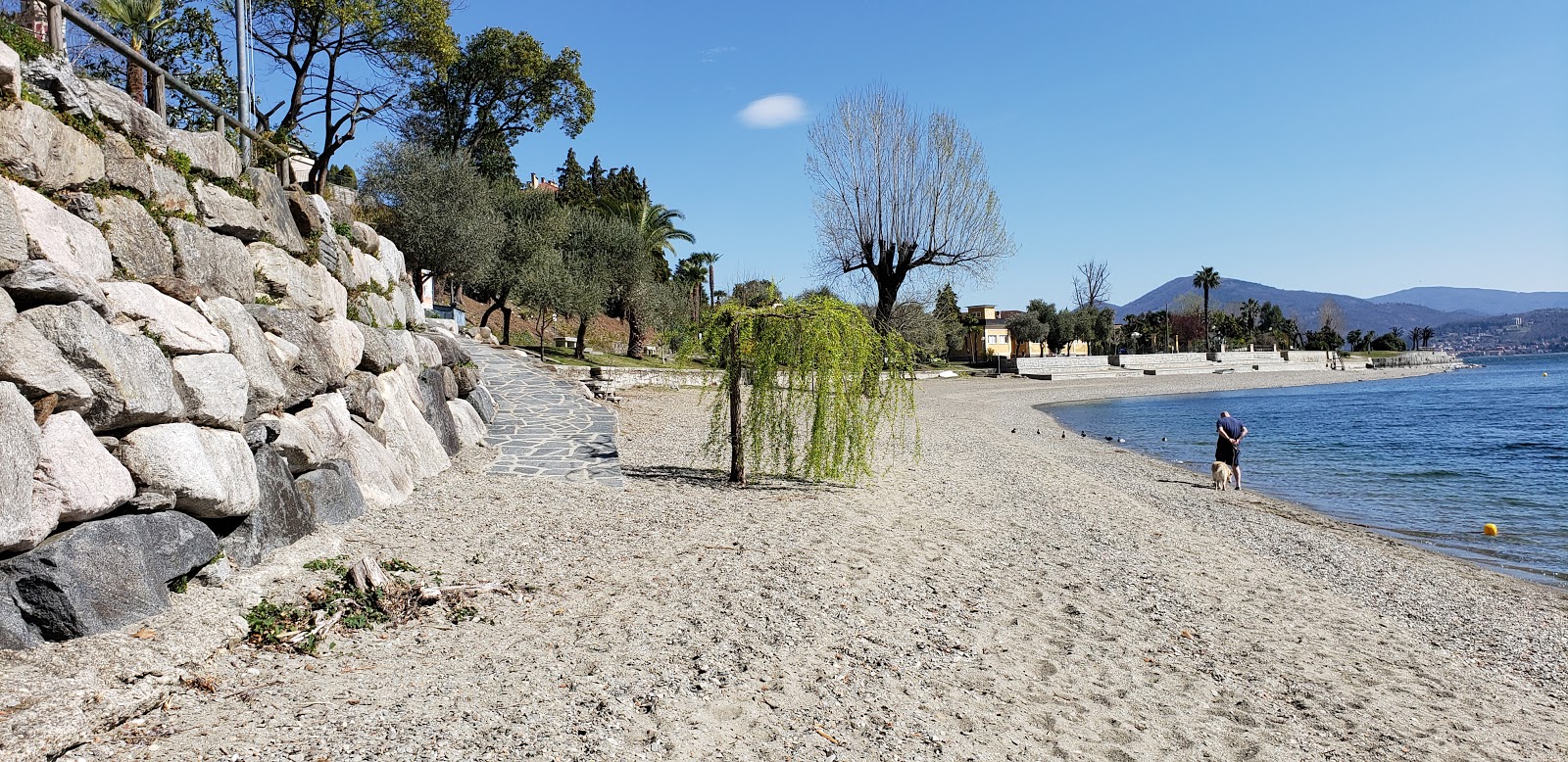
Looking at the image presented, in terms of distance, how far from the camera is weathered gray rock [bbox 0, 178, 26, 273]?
4.55 metres

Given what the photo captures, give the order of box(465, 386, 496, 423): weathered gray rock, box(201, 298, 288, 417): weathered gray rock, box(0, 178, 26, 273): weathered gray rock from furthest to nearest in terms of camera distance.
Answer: box(465, 386, 496, 423): weathered gray rock → box(201, 298, 288, 417): weathered gray rock → box(0, 178, 26, 273): weathered gray rock

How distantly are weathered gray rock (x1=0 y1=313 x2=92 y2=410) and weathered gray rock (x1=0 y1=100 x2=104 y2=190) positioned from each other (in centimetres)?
146

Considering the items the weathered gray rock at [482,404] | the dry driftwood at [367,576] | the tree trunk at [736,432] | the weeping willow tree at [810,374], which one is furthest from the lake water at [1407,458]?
the weathered gray rock at [482,404]

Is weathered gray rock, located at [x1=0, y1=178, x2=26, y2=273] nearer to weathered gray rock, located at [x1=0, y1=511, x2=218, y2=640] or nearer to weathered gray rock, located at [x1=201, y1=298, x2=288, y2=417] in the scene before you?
weathered gray rock, located at [x1=0, y1=511, x2=218, y2=640]

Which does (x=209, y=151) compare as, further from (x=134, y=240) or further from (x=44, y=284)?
(x=44, y=284)

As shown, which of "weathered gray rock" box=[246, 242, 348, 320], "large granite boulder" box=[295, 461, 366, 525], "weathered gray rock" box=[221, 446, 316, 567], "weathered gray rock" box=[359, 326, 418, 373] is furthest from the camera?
"weathered gray rock" box=[359, 326, 418, 373]

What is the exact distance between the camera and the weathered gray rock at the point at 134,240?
19.0 ft

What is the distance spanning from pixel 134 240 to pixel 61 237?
0.84 metres

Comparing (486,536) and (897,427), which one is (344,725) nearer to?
(486,536)

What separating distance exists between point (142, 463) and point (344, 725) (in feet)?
7.87

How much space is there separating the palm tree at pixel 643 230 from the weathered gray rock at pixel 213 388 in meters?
30.6

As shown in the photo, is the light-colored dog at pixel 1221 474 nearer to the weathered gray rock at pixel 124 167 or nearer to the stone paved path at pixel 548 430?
the stone paved path at pixel 548 430

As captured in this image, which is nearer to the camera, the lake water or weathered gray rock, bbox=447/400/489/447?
the lake water

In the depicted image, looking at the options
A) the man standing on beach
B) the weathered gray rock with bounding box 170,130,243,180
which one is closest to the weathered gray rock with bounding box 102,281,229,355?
the weathered gray rock with bounding box 170,130,243,180
